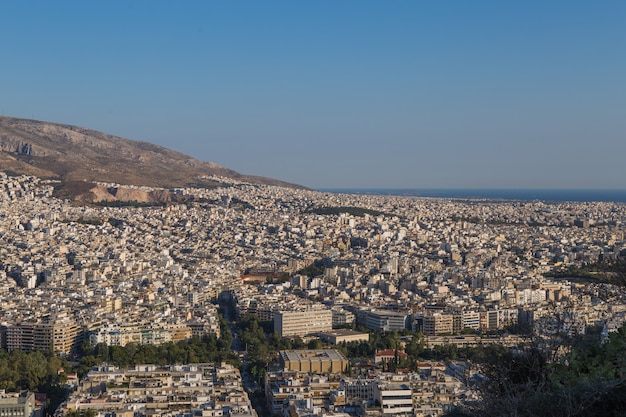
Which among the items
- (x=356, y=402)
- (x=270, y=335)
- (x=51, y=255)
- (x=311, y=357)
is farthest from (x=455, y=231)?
(x=356, y=402)

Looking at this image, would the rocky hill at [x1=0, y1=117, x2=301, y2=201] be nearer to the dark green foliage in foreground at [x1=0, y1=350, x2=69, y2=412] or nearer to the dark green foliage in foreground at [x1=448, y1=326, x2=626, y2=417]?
the dark green foliage in foreground at [x1=0, y1=350, x2=69, y2=412]

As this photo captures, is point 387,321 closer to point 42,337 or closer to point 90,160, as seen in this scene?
point 42,337

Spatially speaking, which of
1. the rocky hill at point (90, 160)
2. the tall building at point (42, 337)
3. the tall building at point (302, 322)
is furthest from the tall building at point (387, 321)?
the rocky hill at point (90, 160)

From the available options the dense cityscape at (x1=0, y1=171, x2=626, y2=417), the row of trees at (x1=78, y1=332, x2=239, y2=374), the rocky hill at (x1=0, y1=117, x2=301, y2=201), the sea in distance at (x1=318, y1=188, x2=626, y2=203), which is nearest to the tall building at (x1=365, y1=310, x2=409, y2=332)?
the dense cityscape at (x1=0, y1=171, x2=626, y2=417)

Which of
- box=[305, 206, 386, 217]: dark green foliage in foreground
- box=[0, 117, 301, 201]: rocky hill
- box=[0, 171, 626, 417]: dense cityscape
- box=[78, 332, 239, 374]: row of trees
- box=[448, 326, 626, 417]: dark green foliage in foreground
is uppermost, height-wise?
box=[0, 117, 301, 201]: rocky hill

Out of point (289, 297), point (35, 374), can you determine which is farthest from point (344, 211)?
point (35, 374)

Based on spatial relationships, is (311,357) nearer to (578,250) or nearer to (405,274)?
(405,274)

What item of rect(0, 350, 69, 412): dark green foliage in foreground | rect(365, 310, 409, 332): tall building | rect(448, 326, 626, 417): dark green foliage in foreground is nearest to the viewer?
rect(448, 326, 626, 417): dark green foliage in foreground

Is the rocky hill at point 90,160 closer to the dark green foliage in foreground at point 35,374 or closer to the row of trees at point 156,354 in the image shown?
the row of trees at point 156,354
